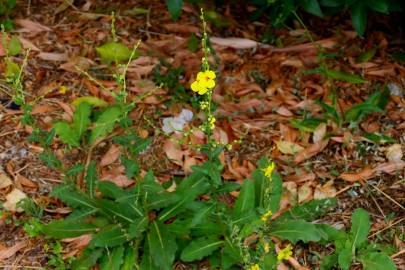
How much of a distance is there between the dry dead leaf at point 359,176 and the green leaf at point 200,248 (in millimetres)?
824

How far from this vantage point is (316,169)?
11.4 feet

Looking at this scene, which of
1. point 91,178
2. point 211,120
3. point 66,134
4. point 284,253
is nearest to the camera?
point 211,120

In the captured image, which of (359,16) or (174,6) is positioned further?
(359,16)

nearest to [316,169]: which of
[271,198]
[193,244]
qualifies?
[271,198]

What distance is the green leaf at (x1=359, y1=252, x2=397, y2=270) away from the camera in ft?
9.73

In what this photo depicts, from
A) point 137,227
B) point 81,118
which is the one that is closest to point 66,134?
point 81,118

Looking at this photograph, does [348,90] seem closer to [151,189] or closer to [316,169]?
[316,169]

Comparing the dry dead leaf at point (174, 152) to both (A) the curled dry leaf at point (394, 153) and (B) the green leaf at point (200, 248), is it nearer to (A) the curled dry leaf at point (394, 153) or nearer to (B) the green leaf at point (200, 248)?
(B) the green leaf at point (200, 248)

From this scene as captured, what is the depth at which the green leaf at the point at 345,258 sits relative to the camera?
295cm

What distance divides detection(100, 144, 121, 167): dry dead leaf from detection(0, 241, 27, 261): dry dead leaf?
600 mm

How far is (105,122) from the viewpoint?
11.4ft

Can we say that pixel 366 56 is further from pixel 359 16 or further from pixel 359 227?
pixel 359 227

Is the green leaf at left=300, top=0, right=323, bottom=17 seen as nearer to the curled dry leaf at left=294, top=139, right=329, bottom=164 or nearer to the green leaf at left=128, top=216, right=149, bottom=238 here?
the curled dry leaf at left=294, top=139, right=329, bottom=164

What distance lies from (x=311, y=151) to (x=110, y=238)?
48.5 inches
